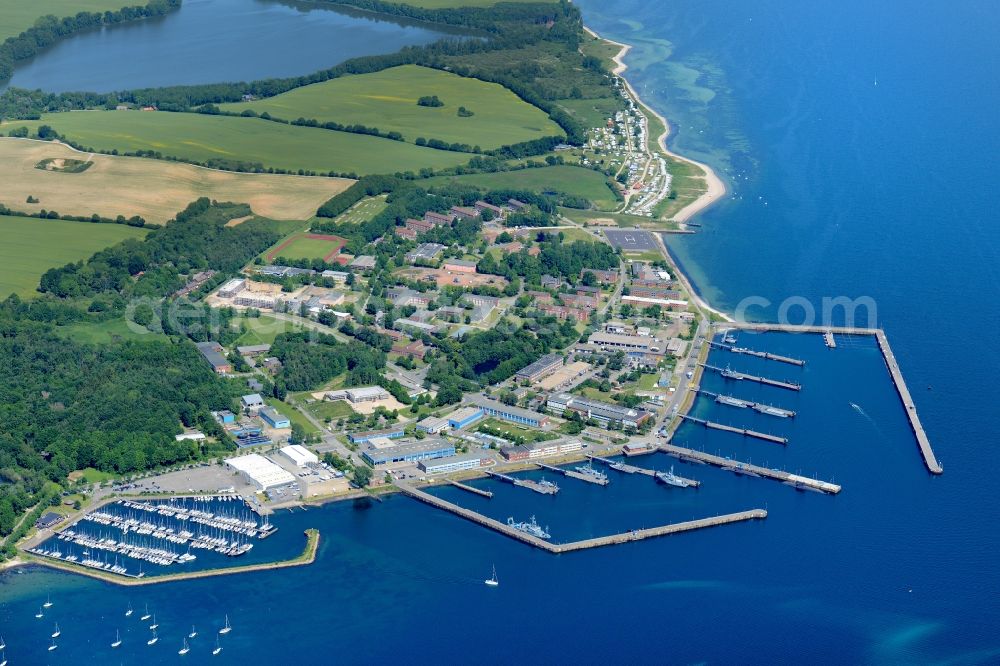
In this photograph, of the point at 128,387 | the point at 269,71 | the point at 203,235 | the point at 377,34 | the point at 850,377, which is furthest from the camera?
the point at 377,34

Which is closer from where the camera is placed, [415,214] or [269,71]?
[415,214]

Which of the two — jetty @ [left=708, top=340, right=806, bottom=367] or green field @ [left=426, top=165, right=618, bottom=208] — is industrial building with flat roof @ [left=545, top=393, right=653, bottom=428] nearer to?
jetty @ [left=708, top=340, right=806, bottom=367]

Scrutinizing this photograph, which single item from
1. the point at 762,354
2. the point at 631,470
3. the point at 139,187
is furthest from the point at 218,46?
the point at 631,470

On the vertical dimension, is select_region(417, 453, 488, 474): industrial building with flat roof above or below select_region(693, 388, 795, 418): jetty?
below

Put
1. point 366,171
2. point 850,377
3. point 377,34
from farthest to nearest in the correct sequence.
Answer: point 377,34 → point 366,171 → point 850,377

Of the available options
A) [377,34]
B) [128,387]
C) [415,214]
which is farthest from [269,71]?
[128,387]

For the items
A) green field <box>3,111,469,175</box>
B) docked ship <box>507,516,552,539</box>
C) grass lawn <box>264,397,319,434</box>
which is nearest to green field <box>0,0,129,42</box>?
green field <box>3,111,469,175</box>

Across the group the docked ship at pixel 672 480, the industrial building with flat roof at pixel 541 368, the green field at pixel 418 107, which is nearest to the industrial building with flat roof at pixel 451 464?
the docked ship at pixel 672 480

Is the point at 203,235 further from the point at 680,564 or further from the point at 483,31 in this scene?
the point at 483,31
